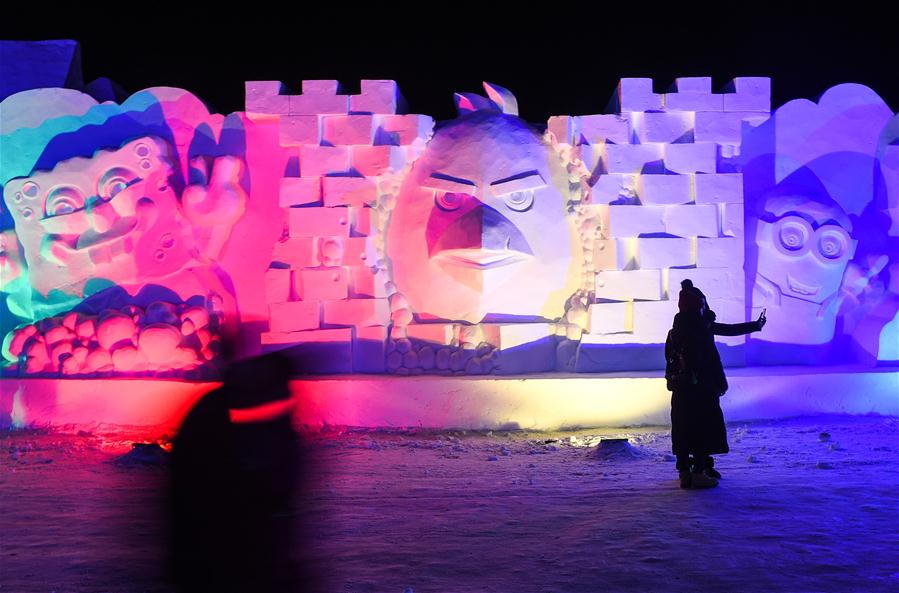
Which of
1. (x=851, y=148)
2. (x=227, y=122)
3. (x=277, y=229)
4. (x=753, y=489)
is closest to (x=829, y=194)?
(x=851, y=148)

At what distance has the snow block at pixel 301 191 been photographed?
7.08m

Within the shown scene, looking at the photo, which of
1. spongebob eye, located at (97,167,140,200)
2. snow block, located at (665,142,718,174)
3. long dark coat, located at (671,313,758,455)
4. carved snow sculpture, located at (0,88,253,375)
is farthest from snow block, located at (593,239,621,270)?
spongebob eye, located at (97,167,140,200)

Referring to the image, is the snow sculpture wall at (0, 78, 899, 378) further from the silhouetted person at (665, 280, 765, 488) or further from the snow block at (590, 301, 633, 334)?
the silhouetted person at (665, 280, 765, 488)

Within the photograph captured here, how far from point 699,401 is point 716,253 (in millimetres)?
2617

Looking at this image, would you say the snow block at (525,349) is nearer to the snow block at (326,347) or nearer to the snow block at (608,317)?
the snow block at (608,317)

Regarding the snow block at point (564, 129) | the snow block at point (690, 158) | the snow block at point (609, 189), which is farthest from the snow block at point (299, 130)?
the snow block at point (690, 158)

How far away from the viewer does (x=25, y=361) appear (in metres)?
7.16

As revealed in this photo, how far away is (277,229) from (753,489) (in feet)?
15.5

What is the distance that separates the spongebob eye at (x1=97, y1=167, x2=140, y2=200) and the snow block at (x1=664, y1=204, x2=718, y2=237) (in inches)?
196

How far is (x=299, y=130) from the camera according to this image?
7125 millimetres

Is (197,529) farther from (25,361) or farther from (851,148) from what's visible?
(851,148)

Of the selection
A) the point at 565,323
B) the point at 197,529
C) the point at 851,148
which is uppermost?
the point at 851,148

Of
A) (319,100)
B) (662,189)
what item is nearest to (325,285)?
(319,100)

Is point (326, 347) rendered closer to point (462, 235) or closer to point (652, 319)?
point (462, 235)
